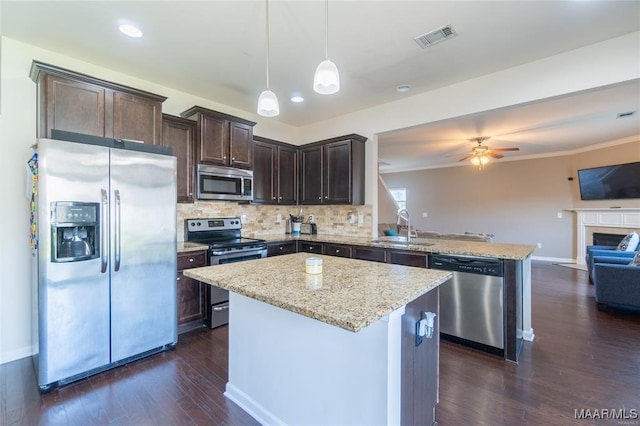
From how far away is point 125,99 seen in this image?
113 inches

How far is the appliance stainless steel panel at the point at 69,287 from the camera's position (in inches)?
84.8

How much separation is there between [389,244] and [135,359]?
9.15ft

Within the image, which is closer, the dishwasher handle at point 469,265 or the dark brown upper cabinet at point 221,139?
the dishwasher handle at point 469,265

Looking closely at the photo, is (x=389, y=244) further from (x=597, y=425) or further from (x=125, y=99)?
(x=125, y=99)

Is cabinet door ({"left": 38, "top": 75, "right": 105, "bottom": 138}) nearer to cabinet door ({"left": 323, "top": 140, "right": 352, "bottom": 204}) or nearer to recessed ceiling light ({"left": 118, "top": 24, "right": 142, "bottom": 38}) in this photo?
recessed ceiling light ({"left": 118, "top": 24, "right": 142, "bottom": 38})

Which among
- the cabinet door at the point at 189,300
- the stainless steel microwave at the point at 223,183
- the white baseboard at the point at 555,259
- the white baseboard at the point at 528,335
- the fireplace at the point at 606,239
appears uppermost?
the stainless steel microwave at the point at 223,183

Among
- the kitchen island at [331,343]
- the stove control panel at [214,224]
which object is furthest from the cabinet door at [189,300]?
the kitchen island at [331,343]

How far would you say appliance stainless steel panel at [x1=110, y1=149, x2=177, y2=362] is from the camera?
2482 millimetres

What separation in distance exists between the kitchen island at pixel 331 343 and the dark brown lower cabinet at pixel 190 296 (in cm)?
134

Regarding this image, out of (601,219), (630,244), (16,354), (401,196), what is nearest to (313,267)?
(16,354)

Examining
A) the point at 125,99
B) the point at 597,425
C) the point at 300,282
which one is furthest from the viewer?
the point at 125,99

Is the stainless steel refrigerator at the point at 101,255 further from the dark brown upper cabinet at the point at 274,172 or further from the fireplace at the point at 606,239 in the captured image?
the fireplace at the point at 606,239

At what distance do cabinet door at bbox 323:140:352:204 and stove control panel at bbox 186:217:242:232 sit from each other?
53.3 inches

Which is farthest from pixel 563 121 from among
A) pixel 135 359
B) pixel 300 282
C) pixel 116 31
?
pixel 135 359
